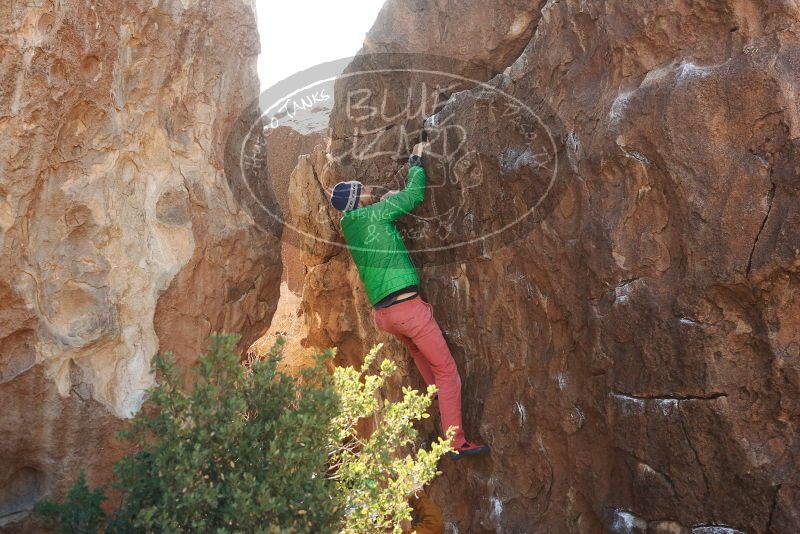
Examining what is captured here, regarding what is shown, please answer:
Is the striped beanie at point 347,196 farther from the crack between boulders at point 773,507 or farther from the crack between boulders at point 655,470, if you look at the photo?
the crack between boulders at point 773,507

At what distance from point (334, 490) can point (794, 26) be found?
8.49 feet

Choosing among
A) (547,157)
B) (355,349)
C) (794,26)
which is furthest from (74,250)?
(794,26)

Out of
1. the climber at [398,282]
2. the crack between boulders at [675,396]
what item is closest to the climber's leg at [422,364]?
the climber at [398,282]

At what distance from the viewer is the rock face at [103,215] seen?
314 cm

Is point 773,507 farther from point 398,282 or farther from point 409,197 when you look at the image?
point 409,197

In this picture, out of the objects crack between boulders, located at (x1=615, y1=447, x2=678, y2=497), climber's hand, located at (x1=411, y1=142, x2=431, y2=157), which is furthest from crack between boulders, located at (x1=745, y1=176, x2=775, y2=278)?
climber's hand, located at (x1=411, y1=142, x2=431, y2=157)

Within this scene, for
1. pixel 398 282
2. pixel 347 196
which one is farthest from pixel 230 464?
pixel 347 196

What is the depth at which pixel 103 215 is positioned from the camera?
3.53 metres

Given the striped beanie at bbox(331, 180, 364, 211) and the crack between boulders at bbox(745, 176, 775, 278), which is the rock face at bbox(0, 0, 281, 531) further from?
the crack between boulders at bbox(745, 176, 775, 278)

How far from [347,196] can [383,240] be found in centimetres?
36

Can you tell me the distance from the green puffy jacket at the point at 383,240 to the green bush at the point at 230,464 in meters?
1.38

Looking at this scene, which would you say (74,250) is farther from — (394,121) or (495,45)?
(495,45)

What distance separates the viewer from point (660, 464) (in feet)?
10.2

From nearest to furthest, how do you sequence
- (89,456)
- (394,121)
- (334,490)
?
(334,490)
(89,456)
(394,121)
